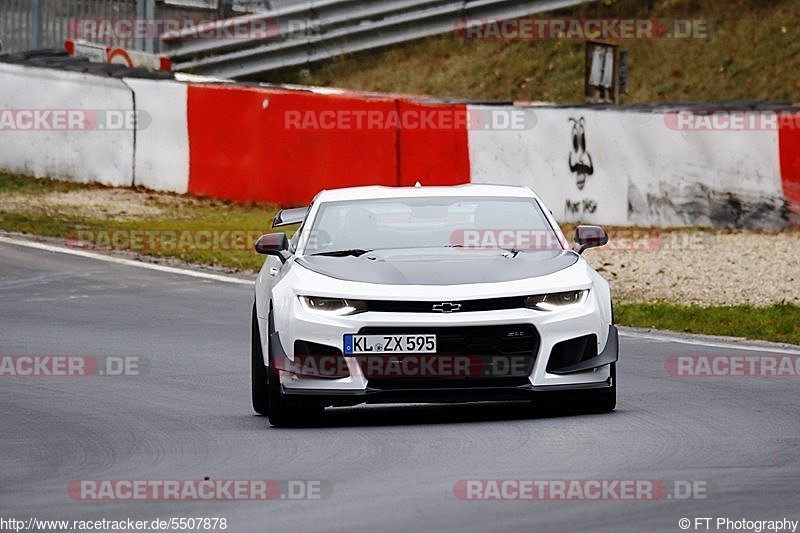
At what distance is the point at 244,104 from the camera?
24203mm

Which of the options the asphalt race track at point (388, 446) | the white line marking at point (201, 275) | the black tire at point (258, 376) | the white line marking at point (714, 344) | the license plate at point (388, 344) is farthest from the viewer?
the white line marking at point (201, 275)

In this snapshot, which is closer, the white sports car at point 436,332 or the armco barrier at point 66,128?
the white sports car at point 436,332

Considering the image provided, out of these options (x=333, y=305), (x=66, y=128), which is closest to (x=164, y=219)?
(x=66, y=128)

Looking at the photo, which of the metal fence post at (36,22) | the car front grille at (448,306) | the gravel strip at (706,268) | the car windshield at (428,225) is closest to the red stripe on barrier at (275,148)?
the gravel strip at (706,268)

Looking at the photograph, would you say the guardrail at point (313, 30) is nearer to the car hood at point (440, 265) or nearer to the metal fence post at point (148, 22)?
the metal fence post at point (148, 22)

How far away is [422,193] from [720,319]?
505 cm

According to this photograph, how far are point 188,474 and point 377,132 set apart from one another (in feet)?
49.2

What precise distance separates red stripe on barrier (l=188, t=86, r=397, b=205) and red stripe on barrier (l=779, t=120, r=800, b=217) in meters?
5.07

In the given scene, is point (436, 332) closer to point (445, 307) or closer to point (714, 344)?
point (445, 307)

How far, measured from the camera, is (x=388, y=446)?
927 cm

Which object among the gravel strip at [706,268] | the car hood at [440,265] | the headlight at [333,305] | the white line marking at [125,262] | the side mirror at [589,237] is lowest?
the white line marking at [125,262]

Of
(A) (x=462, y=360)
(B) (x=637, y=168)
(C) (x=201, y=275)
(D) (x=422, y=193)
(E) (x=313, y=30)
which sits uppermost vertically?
(E) (x=313, y=30)

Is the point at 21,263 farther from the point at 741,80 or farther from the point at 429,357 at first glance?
the point at 741,80

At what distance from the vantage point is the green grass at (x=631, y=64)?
28578mm
